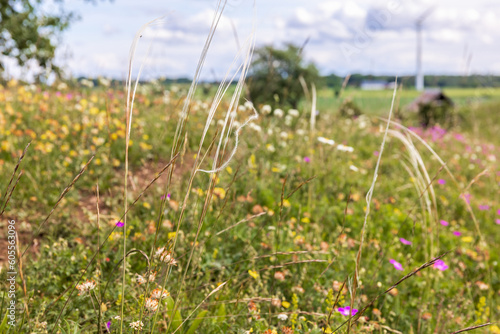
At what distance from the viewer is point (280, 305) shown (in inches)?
77.7

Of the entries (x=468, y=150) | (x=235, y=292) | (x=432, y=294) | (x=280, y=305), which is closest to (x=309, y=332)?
(x=280, y=305)

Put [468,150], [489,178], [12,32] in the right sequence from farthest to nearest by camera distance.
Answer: [12,32] < [468,150] < [489,178]

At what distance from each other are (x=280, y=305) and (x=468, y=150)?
6.58 metres

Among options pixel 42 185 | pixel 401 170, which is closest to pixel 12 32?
pixel 42 185

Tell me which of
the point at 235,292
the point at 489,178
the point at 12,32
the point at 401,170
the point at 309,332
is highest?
the point at 12,32

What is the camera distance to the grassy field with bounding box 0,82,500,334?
5.51 feet

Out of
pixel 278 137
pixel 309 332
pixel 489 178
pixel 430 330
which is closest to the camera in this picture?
pixel 309 332

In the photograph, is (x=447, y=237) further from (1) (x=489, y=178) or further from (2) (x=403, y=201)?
(1) (x=489, y=178)

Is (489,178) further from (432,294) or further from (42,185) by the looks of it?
(42,185)

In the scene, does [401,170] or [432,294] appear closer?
[432,294]

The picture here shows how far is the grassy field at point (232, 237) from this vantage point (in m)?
1.68

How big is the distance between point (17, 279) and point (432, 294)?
2.44m

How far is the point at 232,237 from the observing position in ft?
8.44

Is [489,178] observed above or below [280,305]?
below
